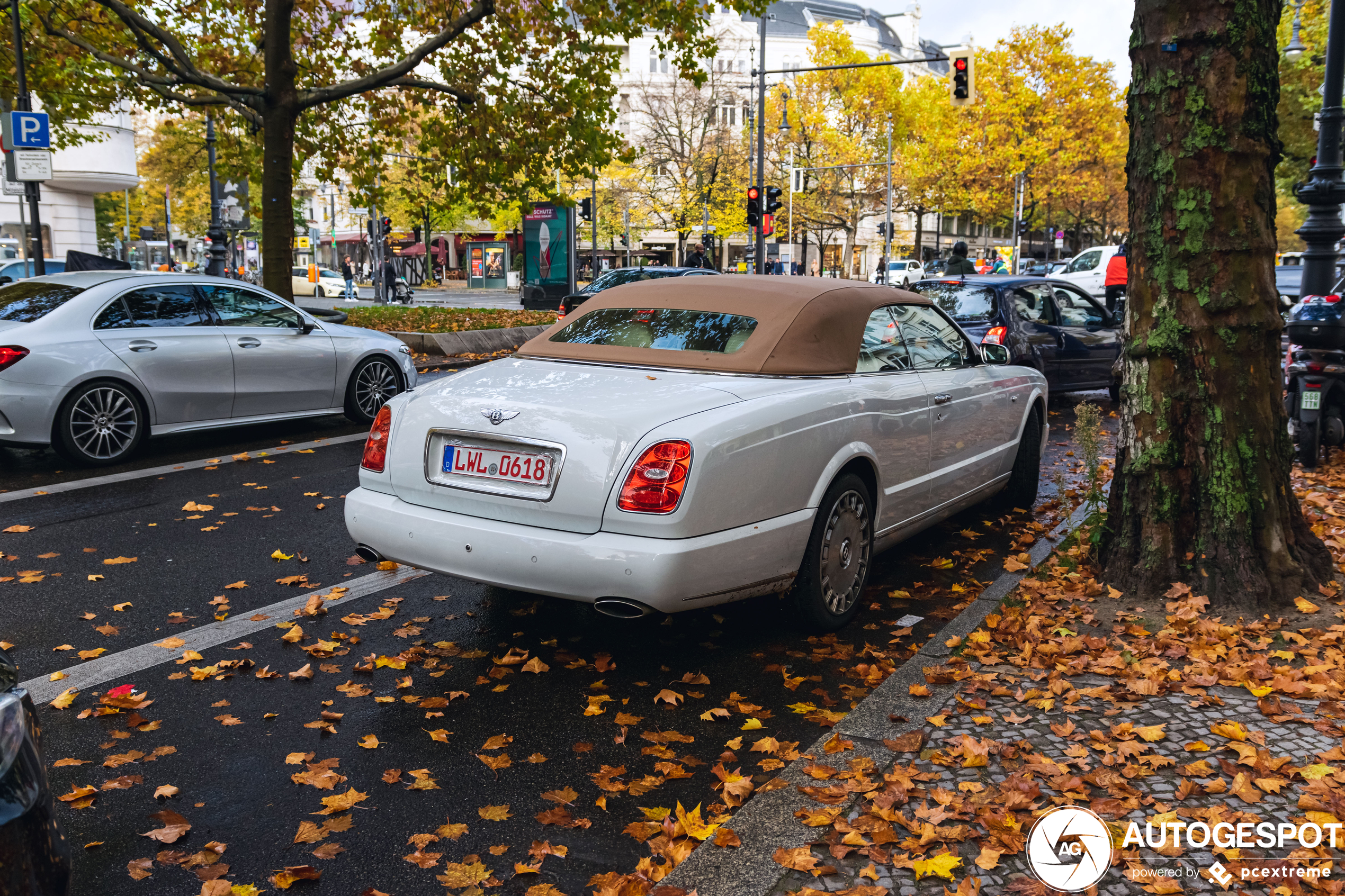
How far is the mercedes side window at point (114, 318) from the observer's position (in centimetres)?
840

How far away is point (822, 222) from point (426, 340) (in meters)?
48.2

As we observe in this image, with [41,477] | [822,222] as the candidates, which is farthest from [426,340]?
[822,222]

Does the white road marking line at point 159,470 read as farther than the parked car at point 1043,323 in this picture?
No

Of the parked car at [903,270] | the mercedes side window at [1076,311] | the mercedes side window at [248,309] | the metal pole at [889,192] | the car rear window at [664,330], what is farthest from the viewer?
the metal pole at [889,192]

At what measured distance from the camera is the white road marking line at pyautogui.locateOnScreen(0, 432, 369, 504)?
746 centimetres

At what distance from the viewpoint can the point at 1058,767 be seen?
3.38 meters

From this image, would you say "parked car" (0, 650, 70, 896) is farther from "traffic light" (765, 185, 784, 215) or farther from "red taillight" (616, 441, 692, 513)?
"traffic light" (765, 185, 784, 215)

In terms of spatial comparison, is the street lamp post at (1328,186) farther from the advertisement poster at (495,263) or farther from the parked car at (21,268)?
the advertisement poster at (495,263)

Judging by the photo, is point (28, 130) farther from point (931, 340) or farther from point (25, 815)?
point (25, 815)

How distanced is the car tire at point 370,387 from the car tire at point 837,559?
21.3 ft

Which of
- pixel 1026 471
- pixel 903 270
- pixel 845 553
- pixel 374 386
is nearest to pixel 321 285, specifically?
pixel 903 270

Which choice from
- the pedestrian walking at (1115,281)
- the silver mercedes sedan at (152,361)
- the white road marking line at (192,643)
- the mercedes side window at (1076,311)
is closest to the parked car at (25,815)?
the white road marking line at (192,643)

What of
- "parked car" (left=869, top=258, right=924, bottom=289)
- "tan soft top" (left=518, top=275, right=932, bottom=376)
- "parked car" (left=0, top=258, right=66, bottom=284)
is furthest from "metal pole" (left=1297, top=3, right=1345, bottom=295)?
"parked car" (left=869, top=258, right=924, bottom=289)

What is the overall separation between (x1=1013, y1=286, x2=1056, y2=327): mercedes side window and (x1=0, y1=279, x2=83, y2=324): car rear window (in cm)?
917
